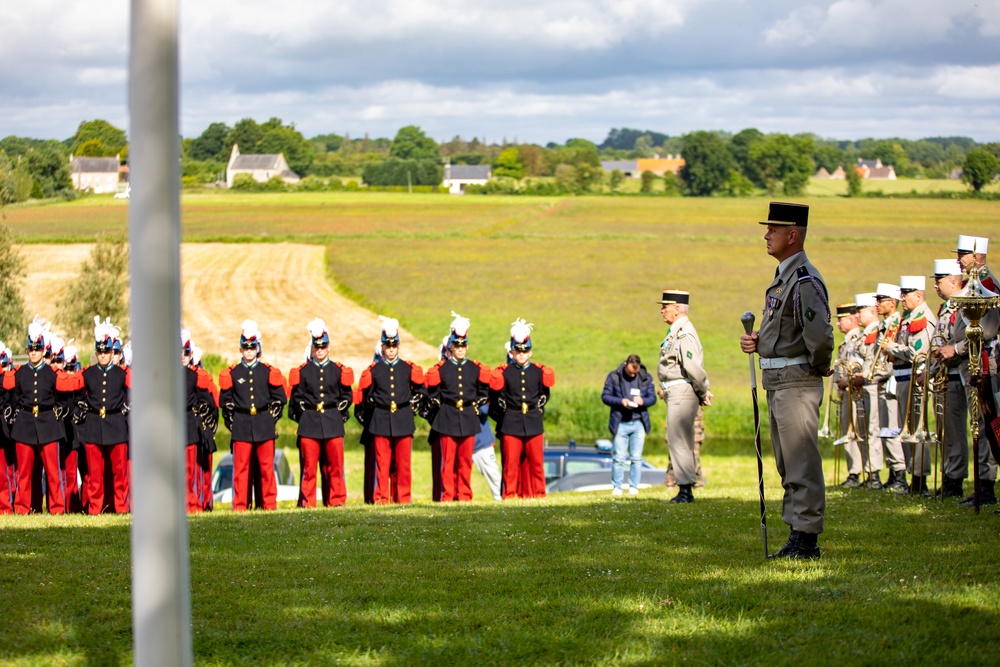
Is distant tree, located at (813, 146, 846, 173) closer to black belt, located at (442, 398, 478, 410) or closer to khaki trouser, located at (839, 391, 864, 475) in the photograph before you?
khaki trouser, located at (839, 391, 864, 475)

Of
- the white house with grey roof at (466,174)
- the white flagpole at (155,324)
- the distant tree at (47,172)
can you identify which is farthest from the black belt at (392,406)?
the white house with grey roof at (466,174)

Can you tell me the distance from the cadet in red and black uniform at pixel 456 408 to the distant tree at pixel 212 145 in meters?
50.5

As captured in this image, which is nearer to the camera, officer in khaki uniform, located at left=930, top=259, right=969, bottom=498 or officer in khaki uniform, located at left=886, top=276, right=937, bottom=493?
officer in khaki uniform, located at left=930, top=259, right=969, bottom=498

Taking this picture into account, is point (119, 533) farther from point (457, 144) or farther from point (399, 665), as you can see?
point (457, 144)

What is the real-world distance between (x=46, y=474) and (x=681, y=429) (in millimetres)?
8226

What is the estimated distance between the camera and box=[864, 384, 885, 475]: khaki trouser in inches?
520

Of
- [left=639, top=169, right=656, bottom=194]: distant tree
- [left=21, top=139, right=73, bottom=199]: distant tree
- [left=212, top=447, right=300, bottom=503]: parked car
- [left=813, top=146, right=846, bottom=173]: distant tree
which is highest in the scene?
[left=813, top=146, right=846, bottom=173]: distant tree

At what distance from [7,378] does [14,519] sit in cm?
261

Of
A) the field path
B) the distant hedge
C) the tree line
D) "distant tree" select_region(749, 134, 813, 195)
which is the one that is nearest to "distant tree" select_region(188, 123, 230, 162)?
the tree line


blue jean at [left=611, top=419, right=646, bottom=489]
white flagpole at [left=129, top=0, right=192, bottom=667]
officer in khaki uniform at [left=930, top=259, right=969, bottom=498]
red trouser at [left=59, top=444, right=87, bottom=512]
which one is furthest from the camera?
blue jean at [left=611, top=419, right=646, bottom=489]

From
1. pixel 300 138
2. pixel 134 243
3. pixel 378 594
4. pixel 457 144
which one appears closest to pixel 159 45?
pixel 134 243

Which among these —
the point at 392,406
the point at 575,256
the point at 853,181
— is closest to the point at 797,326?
the point at 392,406

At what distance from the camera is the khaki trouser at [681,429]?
456 inches

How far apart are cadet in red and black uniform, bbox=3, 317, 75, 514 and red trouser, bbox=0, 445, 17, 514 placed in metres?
0.27
